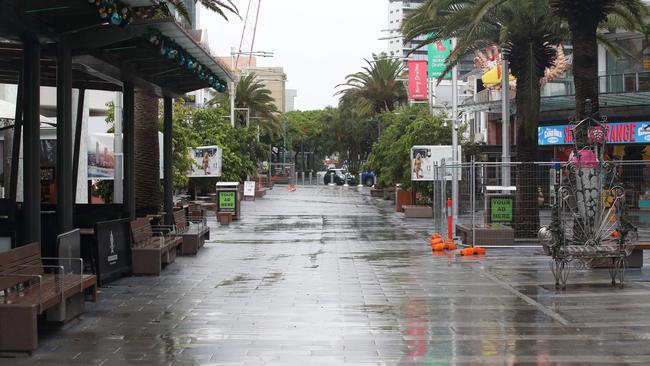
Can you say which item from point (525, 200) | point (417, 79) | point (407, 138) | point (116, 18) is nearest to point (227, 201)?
point (407, 138)

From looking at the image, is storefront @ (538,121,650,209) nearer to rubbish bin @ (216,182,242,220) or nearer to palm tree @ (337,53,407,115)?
rubbish bin @ (216,182,242,220)

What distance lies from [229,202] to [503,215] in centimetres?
1333

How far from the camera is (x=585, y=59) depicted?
61.5ft

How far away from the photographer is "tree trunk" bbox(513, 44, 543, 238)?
21422 mm

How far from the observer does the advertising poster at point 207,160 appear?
37.5 meters

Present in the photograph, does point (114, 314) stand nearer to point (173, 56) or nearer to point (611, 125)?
point (173, 56)

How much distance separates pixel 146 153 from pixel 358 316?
11.2m

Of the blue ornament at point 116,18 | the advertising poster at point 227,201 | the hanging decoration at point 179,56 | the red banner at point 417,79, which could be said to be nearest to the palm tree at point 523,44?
the hanging decoration at point 179,56

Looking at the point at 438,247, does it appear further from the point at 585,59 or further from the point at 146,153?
the point at 146,153

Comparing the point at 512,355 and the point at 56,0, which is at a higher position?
the point at 56,0

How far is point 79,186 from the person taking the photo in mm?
28406

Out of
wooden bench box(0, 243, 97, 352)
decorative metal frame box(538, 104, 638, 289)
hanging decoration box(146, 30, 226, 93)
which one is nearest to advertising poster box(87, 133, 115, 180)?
hanging decoration box(146, 30, 226, 93)

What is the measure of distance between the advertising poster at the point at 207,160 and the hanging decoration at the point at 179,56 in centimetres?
1839

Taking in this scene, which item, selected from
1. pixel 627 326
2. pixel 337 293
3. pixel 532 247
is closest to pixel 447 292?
pixel 337 293
